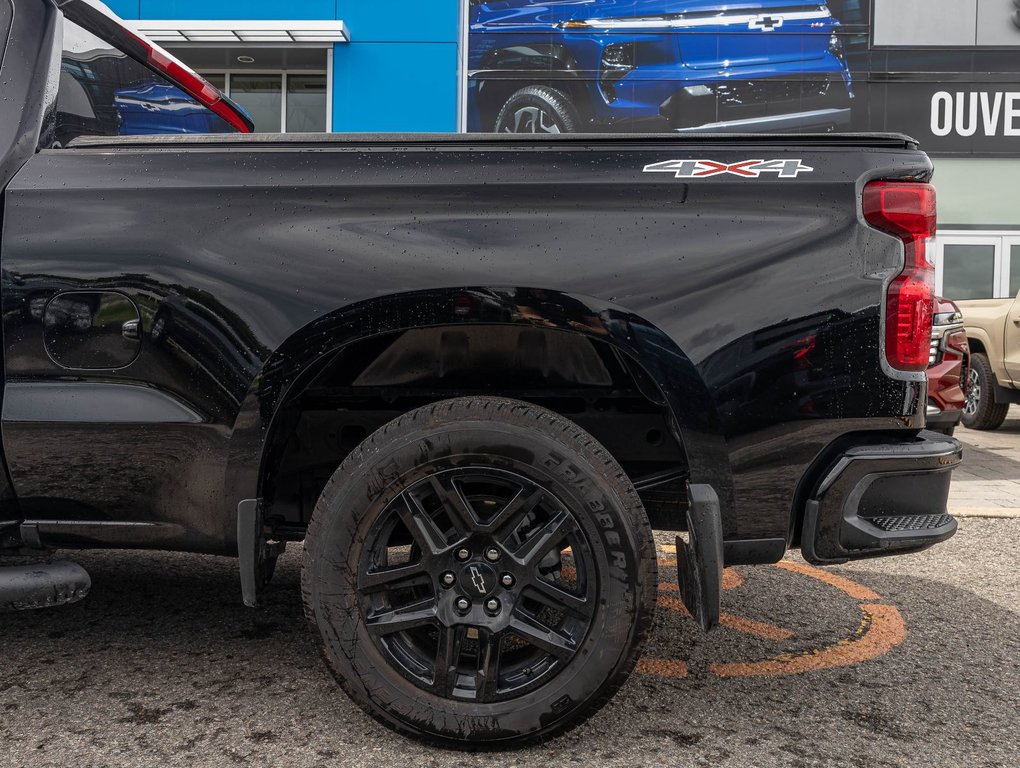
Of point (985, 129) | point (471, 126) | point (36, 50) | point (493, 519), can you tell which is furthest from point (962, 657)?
point (985, 129)

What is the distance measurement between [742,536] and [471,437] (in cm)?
72

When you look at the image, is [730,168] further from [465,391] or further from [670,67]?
[670,67]

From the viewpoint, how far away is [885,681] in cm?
284

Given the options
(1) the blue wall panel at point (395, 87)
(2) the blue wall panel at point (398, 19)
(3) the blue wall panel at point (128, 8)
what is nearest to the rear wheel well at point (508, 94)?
(1) the blue wall panel at point (395, 87)

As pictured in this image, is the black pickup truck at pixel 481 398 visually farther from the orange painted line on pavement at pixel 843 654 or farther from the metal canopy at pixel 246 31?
the metal canopy at pixel 246 31

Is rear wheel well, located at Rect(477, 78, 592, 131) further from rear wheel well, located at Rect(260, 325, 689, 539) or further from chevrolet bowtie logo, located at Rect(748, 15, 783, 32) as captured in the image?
rear wheel well, located at Rect(260, 325, 689, 539)

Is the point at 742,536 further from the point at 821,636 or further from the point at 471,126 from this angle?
the point at 471,126

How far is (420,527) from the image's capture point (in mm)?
2301

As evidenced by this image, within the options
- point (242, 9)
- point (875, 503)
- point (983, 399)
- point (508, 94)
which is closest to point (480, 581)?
point (875, 503)

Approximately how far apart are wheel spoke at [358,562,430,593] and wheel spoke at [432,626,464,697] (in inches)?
6.0

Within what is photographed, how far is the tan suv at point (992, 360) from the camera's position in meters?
9.09

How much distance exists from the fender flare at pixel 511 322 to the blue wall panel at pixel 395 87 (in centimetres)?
1251

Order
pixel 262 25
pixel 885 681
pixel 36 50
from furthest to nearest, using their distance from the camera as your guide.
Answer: pixel 262 25 < pixel 885 681 < pixel 36 50

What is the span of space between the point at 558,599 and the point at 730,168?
1130 mm
